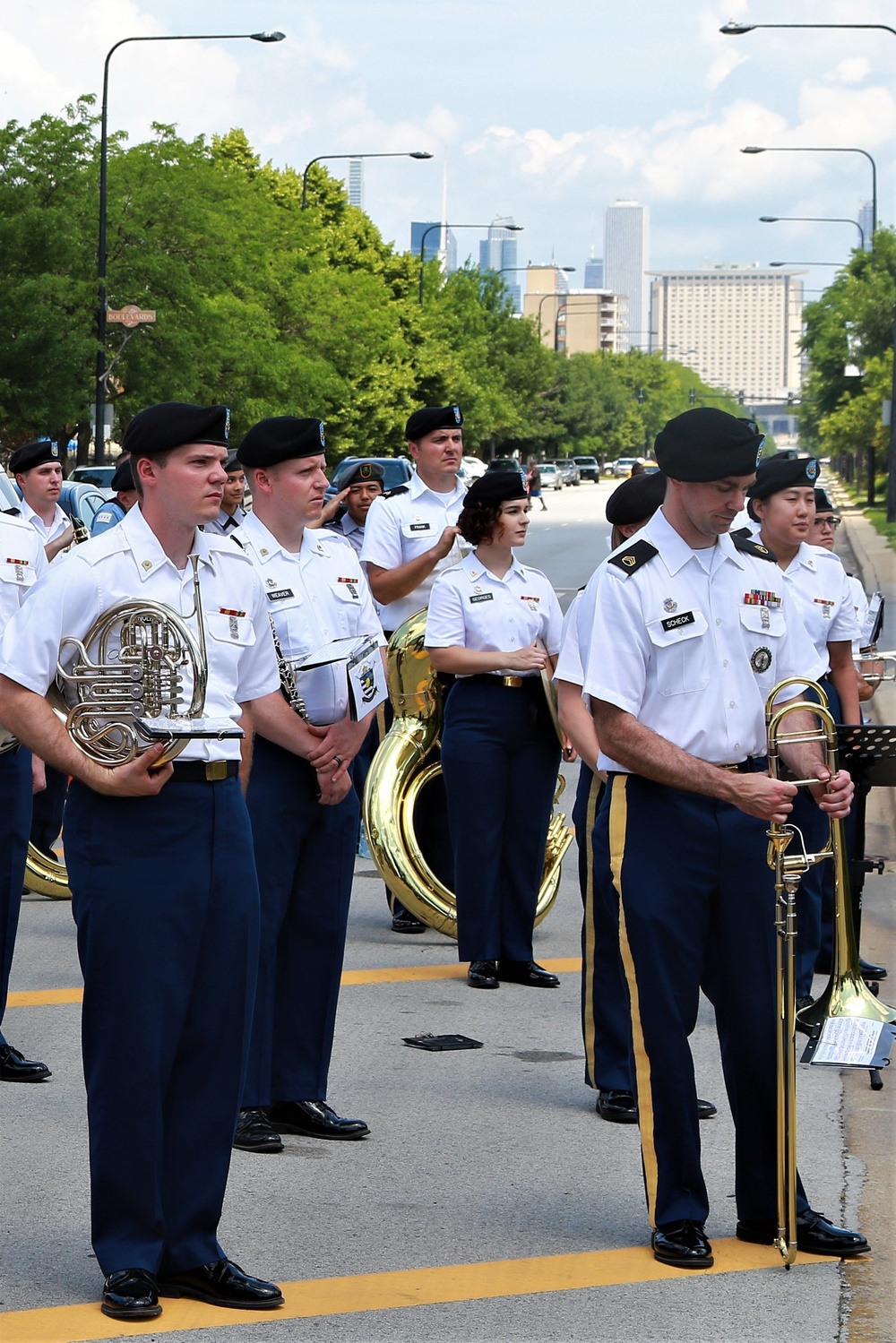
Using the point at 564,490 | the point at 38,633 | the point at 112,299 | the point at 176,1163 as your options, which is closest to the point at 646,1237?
the point at 176,1163

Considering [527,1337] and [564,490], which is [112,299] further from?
[564,490]

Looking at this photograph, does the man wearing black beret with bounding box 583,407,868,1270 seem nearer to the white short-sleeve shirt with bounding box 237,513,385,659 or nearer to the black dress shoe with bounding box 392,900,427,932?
the white short-sleeve shirt with bounding box 237,513,385,659

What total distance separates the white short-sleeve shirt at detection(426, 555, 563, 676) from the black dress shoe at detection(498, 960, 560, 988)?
1212mm

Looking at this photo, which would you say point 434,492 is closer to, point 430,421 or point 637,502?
point 430,421

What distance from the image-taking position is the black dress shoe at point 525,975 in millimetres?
8211

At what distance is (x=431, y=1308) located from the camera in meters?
4.66

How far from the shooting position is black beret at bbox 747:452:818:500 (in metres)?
7.36

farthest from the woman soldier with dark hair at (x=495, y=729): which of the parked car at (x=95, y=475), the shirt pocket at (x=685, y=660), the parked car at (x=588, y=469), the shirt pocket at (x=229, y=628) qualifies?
the parked car at (x=588, y=469)

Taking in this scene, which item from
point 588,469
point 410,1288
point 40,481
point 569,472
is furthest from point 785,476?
point 588,469

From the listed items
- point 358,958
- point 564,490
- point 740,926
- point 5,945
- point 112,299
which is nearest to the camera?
point 740,926

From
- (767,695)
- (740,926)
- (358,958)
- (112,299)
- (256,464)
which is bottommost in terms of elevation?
(358,958)

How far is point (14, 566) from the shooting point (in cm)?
660

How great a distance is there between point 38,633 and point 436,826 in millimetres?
4770

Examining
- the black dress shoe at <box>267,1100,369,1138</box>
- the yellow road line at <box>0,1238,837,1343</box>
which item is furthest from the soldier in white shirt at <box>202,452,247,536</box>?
the yellow road line at <box>0,1238,837,1343</box>
